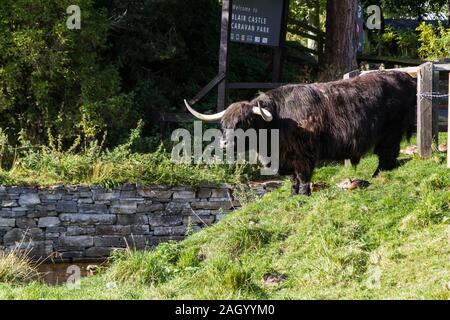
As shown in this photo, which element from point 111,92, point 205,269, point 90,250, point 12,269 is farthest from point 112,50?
point 205,269

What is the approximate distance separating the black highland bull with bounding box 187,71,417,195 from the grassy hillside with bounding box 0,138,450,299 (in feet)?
2.11

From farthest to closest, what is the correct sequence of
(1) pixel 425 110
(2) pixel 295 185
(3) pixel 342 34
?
1. (3) pixel 342 34
2. (1) pixel 425 110
3. (2) pixel 295 185

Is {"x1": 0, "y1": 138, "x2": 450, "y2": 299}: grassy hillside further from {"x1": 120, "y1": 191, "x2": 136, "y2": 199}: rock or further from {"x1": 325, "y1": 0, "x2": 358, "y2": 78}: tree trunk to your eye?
{"x1": 325, "y1": 0, "x2": 358, "y2": 78}: tree trunk

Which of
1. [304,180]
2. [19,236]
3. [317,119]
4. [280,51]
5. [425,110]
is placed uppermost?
[280,51]

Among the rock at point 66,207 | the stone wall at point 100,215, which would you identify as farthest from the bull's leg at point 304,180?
the rock at point 66,207

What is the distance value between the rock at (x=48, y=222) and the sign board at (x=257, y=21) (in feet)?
16.8

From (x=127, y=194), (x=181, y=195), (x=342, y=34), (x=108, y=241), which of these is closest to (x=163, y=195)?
(x=181, y=195)

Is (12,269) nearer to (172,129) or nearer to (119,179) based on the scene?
(119,179)

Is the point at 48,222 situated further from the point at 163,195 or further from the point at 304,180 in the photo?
the point at 304,180

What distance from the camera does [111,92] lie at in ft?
48.0

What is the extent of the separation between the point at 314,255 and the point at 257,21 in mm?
8433

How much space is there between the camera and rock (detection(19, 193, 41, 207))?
41.4ft

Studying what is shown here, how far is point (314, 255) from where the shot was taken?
825cm
